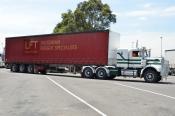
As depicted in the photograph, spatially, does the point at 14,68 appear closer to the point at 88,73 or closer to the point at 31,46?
the point at 31,46

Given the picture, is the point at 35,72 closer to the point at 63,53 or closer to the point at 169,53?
the point at 63,53

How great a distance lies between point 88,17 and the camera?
244 ft

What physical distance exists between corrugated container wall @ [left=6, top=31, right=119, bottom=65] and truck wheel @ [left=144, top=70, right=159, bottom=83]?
4.17 m

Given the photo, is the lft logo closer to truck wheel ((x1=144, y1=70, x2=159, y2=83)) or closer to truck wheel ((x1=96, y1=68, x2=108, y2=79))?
truck wheel ((x1=96, y1=68, x2=108, y2=79))

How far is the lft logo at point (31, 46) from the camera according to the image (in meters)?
45.2

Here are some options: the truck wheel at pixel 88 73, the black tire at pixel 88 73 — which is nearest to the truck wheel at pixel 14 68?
the black tire at pixel 88 73

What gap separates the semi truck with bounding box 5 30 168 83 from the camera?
34.8m

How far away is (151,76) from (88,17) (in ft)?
137

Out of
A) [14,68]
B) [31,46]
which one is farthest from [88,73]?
[14,68]

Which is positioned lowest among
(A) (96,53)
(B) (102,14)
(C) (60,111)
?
(C) (60,111)

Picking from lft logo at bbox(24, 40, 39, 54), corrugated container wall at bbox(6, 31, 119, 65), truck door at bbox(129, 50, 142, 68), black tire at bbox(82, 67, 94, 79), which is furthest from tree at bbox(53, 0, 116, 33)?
truck door at bbox(129, 50, 142, 68)

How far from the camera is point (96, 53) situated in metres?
37.4

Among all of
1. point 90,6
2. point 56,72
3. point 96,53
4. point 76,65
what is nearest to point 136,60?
point 96,53

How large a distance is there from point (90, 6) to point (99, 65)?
37.8m
